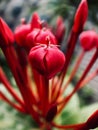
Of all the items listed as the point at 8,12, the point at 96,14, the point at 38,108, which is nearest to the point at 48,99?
the point at 38,108

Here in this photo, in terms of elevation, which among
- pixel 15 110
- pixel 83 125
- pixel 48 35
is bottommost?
pixel 15 110

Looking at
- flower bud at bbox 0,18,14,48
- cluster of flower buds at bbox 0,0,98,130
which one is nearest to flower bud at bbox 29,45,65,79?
cluster of flower buds at bbox 0,0,98,130

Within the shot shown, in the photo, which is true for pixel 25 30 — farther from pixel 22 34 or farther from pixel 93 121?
pixel 93 121

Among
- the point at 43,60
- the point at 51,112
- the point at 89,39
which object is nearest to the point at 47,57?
the point at 43,60

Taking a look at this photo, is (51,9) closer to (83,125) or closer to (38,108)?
(38,108)

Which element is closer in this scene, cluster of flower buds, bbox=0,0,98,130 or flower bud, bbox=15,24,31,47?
cluster of flower buds, bbox=0,0,98,130

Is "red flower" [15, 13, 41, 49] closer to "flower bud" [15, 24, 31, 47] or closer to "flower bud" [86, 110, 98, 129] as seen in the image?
"flower bud" [15, 24, 31, 47]
